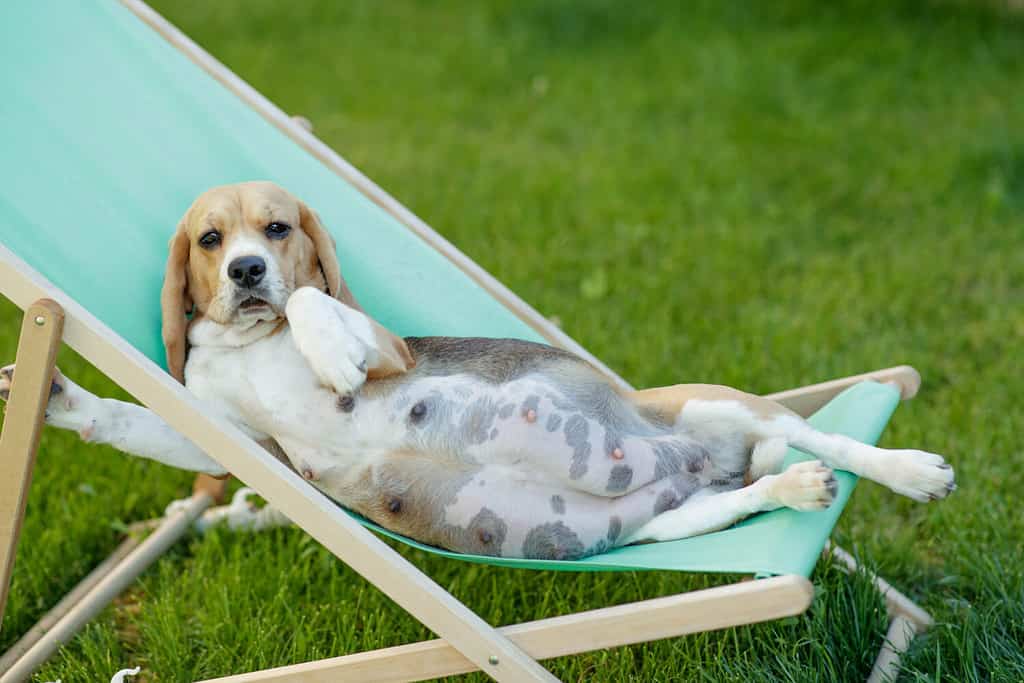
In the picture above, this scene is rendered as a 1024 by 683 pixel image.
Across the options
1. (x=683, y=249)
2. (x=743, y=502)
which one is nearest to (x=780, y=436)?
(x=743, y=502)

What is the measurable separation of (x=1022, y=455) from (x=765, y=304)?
→ 4.65ft

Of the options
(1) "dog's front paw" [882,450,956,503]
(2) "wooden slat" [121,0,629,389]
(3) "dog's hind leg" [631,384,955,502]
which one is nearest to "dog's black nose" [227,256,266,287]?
(2) "wooden slat" [121,0,629,389]

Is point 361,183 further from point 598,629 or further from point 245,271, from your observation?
point 598,629

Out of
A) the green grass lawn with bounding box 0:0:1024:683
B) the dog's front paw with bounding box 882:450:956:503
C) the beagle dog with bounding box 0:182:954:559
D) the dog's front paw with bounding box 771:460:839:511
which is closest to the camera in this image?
the dog's front paw with bounding box 771:460:839:511

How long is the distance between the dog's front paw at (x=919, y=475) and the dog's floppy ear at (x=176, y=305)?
1624mm

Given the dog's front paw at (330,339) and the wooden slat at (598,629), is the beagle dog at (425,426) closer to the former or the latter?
the dog's front paw at (330,339)

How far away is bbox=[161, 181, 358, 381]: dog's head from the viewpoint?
265 cm

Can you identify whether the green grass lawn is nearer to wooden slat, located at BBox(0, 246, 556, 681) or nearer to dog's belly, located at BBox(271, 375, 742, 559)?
dog's belly, located at BBox(271, 375, 742, 559)

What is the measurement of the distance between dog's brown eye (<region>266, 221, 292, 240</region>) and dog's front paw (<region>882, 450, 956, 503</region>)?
58.3 inches

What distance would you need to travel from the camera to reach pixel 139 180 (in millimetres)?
3047

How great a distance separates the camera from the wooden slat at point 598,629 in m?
2.09

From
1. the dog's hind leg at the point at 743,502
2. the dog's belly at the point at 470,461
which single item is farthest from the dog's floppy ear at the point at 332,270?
the dog's hind leg at the point at 743,502

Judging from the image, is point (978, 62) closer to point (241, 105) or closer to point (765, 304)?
point (765, 304)

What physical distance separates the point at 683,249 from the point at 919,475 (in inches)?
117
